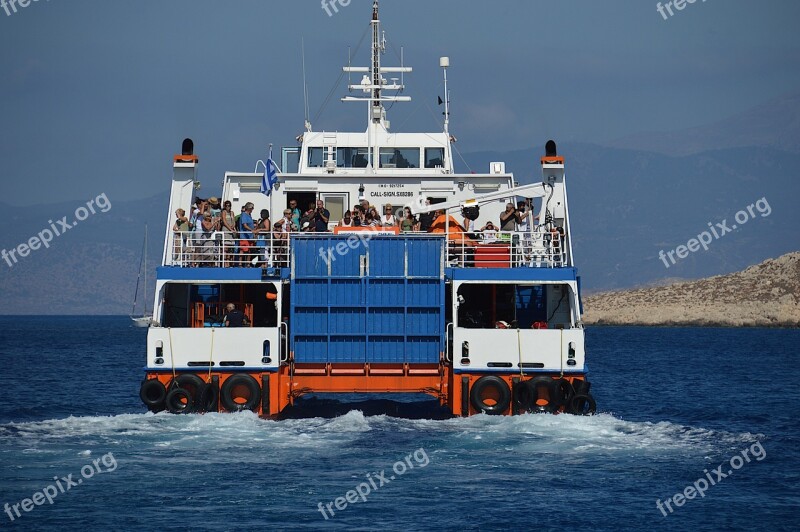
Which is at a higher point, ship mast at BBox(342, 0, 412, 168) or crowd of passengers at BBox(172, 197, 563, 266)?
ship mast at BBox(342, 0, 412, 168)

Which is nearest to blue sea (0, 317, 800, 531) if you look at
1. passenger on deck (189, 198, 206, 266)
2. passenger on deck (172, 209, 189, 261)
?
passenger on deck (172, 209, 189, 261)

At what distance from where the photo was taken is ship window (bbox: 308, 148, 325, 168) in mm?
32344

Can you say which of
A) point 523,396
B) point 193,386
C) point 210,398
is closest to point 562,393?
point 523,396

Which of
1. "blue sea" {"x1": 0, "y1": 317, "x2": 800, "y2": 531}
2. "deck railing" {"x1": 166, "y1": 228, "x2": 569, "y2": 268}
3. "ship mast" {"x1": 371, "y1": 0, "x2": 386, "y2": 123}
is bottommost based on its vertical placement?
"blue sea" {"x1": 0, "y1": 317, "x2": 800, "y2": 531}

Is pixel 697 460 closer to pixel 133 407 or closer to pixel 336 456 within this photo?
pixel 336 456

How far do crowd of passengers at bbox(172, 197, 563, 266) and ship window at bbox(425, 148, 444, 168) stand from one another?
5348 millimetres

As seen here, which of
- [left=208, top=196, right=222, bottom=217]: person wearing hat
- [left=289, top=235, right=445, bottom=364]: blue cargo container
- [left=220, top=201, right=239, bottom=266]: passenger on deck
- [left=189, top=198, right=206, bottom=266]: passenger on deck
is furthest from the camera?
[left=208, top=196, right=222, bottom=217]: person wearing hat

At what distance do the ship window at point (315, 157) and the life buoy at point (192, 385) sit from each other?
371 inches

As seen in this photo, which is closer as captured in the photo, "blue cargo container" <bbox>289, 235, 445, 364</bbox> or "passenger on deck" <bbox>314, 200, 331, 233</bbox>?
"blue cargo container" <bbox>289, 235, 445, 364</bbox>

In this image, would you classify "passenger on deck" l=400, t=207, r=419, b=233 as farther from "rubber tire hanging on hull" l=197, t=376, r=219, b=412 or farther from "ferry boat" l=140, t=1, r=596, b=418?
"rubber tire hanging on hull" l=197, t=376, r=219, b=412

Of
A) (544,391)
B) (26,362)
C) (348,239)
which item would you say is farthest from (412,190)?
(26,362)

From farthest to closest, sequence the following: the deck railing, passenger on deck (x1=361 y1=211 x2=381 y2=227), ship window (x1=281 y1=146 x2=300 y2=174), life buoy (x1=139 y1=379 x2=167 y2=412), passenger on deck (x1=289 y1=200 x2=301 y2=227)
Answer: ship window (x1=281 y1=146 x2=300 y2=174) → passenger on deck (x1=289 y1=200 x2=301 y2=227) → passenger on deck (x1=361 y1=211 x2=381 y2=227) → the deck railing → life buoy (x1=139 y1=379 x2=167 y2=412)

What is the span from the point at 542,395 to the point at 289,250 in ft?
18.2

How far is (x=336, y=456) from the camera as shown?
844 inches
